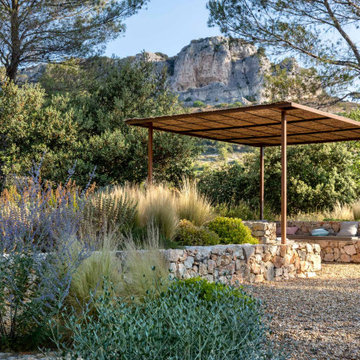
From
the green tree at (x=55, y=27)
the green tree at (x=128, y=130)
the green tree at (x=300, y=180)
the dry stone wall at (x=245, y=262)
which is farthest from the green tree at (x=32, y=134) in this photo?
the dry stone wall at (x=245, y=262)

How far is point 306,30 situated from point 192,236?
7.55 m

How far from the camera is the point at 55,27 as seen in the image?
43.5 ft

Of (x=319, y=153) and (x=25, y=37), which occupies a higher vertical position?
(x=25, y=37)

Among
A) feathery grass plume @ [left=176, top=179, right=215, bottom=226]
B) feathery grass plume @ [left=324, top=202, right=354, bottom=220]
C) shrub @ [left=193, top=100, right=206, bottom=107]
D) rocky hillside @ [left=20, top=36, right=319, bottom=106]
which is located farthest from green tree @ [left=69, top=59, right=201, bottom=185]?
shrub @ [left=193, top=100, right=206, bottom=107]

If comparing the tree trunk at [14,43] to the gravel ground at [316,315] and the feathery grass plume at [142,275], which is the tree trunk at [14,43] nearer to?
the gravel ground at [316,315]

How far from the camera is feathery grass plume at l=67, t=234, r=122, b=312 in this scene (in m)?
3.40

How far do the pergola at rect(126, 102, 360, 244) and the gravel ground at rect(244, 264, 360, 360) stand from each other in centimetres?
113

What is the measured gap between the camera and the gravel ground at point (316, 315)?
11.0ft

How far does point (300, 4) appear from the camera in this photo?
11.7 m

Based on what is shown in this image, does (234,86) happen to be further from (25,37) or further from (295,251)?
(295,251)

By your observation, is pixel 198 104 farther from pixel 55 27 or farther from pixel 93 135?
pixel 93 135

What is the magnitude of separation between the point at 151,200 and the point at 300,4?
25.1 ft

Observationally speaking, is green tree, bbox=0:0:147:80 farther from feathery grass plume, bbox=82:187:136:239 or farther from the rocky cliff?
the rocky cliff

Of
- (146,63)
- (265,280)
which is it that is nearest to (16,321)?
(265,280)
